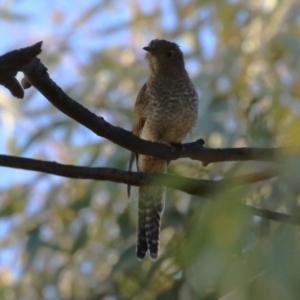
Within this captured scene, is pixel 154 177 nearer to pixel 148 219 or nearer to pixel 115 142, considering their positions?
pixel 115 142

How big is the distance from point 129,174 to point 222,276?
2.42 ft

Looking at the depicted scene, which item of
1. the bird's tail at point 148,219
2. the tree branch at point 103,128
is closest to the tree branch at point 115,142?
the tree branch at point 103,128

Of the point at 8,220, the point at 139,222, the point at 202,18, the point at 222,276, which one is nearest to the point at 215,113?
the point at 139,222

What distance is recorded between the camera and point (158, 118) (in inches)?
149

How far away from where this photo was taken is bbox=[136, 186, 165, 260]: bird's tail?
3893 mm

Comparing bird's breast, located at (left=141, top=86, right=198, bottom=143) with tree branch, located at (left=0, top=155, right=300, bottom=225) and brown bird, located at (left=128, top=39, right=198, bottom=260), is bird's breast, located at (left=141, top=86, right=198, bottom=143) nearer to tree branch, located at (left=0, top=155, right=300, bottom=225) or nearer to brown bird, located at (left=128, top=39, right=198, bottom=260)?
brown bird, located at (left=128, top=39, right=198, bottom=260)

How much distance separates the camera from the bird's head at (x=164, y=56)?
4137mm

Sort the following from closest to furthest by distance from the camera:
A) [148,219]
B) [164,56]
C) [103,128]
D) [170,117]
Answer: [103,128]
[170,117]
[148,219]
[164,56]

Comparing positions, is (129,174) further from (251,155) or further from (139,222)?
(139,222)

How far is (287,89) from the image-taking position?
4.51m

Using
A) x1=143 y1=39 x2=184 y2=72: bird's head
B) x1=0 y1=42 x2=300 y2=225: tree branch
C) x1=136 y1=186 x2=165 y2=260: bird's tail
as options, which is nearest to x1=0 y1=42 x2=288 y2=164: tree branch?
x1=0 y1=42 x2=300 y2=225: tree branch

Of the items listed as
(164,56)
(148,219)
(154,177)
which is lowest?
(154,177)

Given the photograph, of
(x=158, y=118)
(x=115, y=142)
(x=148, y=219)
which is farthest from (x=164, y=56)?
(x=115, y=142)

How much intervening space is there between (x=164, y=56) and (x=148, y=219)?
2.89 feet
